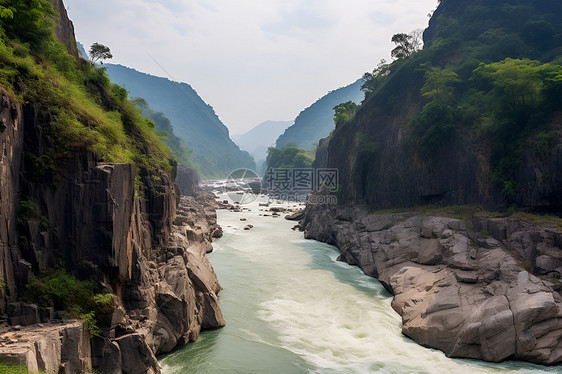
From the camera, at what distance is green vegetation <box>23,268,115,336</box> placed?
9.40m

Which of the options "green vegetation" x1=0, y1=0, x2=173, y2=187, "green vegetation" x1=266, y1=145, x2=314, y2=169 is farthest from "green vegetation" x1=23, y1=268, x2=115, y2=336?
"green vegetation" x1=266, y1=145, x2=314, y2=169

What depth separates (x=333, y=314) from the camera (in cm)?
1934

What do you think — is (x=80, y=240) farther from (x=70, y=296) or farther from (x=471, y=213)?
(x=471, y=213)

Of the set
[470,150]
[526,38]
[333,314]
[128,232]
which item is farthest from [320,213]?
[128,232]

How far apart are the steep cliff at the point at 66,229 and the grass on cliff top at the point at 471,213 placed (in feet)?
62.2

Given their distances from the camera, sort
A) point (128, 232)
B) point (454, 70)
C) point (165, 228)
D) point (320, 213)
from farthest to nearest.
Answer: point (320, 213) → point (454, 70) → point (165, 228) → point (128, 232)

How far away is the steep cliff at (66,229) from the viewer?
8984 millimetres

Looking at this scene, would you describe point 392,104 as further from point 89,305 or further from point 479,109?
point 89,305

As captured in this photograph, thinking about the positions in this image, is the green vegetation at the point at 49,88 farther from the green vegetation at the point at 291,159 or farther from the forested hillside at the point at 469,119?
the green vegetation at the point at 291,159

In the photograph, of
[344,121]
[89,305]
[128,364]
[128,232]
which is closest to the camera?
[89,305]

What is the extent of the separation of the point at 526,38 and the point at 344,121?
21715 mm

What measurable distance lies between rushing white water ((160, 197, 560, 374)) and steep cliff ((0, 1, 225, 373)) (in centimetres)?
217

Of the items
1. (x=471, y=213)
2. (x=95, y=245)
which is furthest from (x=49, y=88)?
(x=471, y=213)

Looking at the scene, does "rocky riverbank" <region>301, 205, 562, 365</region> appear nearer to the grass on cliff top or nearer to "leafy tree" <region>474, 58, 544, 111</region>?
the grass on cliff top
